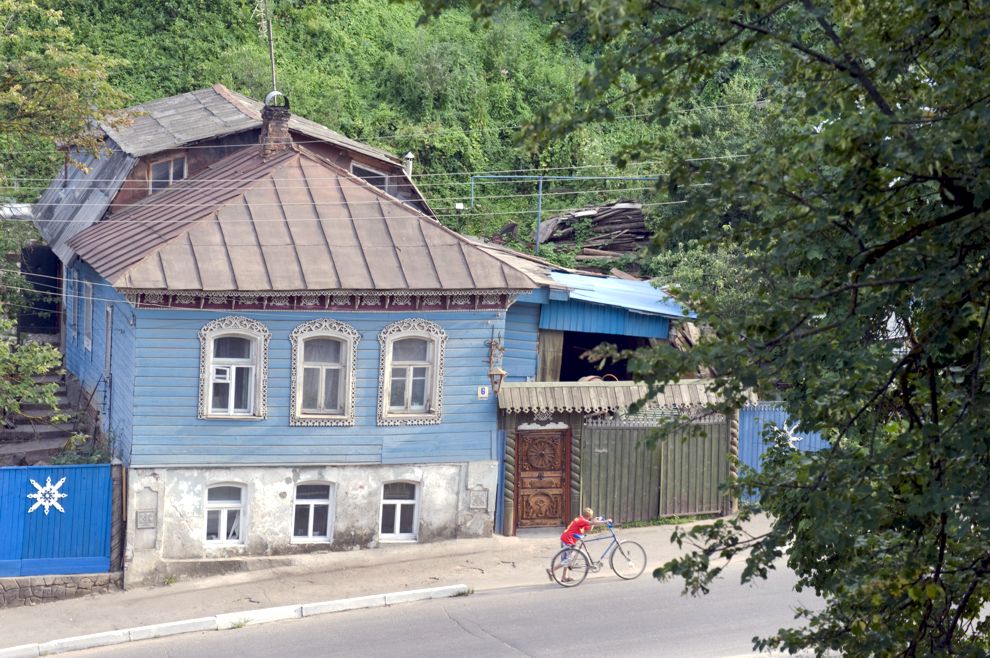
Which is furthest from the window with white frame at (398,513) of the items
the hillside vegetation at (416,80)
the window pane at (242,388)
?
the hillside vegetation at (416,80)

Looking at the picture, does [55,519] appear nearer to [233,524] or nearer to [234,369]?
[233,524]

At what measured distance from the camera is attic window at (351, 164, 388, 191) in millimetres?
24469

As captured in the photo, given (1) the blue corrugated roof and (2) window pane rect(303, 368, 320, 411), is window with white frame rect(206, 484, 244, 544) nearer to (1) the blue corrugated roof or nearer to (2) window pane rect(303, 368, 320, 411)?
(2) window pane rect(303, 368, 320, 411)

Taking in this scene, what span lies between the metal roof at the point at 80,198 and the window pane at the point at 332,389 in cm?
651

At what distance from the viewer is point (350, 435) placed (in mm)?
18656

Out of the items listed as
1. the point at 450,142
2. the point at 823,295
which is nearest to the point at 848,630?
the point at 823,295

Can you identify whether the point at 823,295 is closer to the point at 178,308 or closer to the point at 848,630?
the point at 848,630

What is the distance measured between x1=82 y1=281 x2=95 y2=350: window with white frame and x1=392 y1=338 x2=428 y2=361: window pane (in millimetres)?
6476

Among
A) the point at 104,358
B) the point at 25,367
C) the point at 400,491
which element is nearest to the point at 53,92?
the point at 25,367

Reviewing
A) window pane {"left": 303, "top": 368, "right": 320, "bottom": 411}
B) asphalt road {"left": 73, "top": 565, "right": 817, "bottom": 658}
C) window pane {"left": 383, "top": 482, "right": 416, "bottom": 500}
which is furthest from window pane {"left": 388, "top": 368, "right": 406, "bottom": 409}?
asphalt road {"left": 73, "top": 565, "right": 817, "bottom": 658}

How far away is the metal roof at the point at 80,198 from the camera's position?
22.4m

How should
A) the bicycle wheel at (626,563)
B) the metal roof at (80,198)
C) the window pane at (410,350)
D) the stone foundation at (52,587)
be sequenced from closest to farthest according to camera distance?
the stone foundation at (52,587) → the bicycle wheel at (626,563) → the window pane at (410,350) → the metal roof at (80,198)

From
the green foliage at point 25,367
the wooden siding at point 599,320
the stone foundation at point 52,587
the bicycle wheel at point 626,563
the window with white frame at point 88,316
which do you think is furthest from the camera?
the window with white frame at point 88,316

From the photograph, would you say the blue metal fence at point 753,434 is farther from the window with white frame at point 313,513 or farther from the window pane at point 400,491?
the window with white frame at point 313,513
